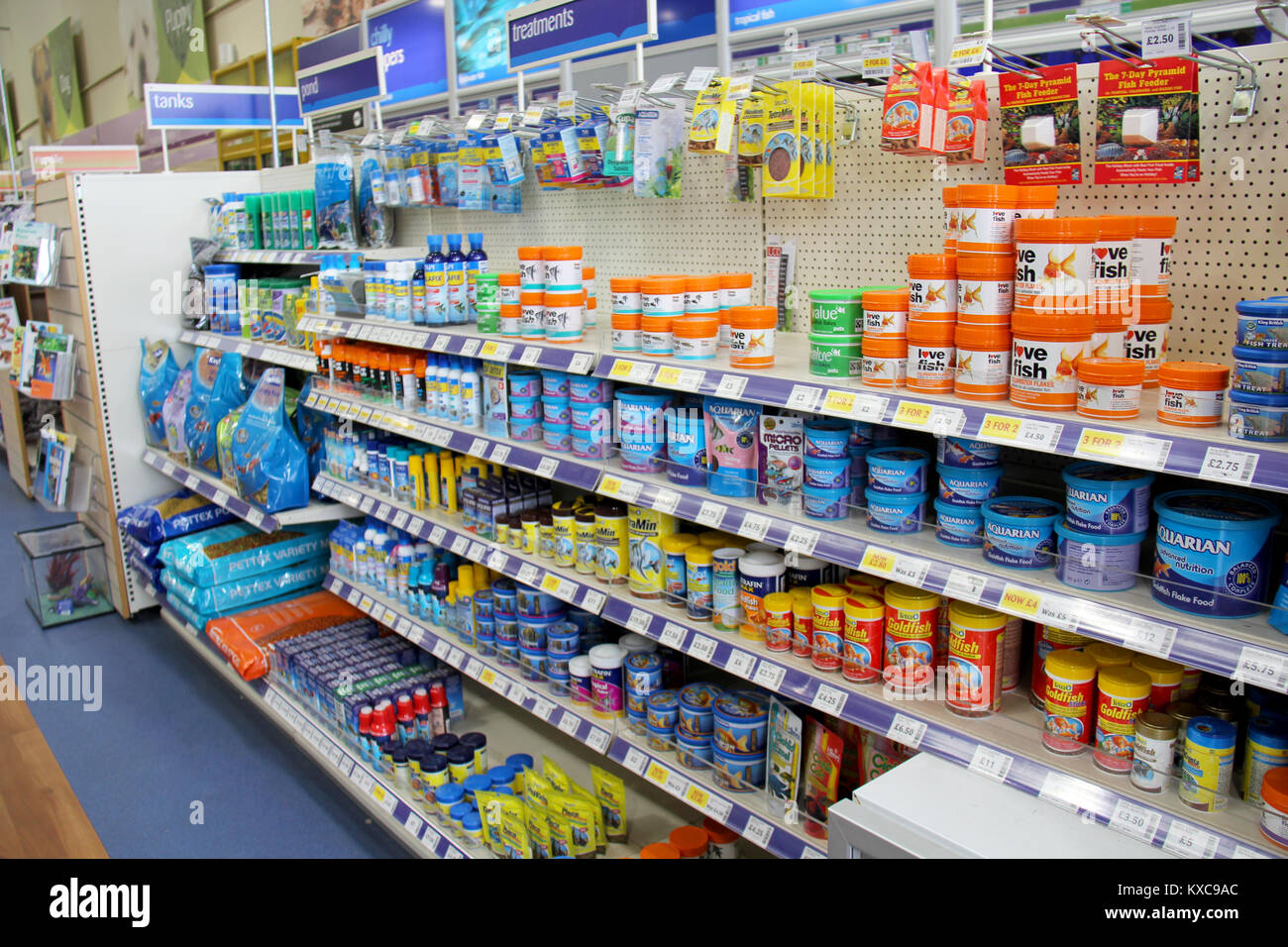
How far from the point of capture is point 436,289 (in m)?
2.99

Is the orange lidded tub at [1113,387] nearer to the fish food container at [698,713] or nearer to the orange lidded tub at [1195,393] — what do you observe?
the orange lidded tub at [1195,393]

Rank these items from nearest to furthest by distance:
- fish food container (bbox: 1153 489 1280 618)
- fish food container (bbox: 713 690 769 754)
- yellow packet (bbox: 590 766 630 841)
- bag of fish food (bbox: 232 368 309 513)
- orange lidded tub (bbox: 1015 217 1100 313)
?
fish food container (bbox: 1153 489 1280 618) < orange lidded tub (bbox: 1015 217 1100 313) < fish food container (bbox: 713 690 769 754) < yellow packet (bbox: 590 766 630 841) < bag of fish food (bbox: 232 368 309 513)

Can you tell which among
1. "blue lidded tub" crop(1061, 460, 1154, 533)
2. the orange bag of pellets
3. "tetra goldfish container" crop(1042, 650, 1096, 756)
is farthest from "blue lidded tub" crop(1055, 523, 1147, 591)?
the orange bag of pellets

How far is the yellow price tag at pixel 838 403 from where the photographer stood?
1.76 meters

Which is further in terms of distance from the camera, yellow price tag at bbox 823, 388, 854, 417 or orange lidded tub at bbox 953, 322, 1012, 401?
yellow price tag at bbox 823, 388, 854, 417

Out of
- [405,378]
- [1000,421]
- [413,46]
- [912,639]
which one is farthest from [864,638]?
[413,46]

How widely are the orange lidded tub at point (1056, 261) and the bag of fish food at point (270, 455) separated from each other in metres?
3.06

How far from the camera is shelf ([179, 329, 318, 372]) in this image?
3.80m

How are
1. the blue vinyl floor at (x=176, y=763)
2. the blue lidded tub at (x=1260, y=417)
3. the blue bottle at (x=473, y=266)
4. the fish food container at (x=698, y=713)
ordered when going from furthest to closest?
the blue vinyl floor at (x=176, y=763)
the blue bottle at (x=473, y=266)
the fish food container at (x=698, y=713)
the blue lidded tub at (x=1260, y=417)

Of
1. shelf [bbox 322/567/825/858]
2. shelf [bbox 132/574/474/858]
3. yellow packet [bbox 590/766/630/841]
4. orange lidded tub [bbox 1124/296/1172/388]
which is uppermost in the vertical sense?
orange lidded tub [bbox 1124/296/1172/388]

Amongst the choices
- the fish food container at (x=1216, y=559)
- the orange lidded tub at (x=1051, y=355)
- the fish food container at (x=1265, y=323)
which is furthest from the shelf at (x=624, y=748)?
the fish food container at (x=1265, y=323)

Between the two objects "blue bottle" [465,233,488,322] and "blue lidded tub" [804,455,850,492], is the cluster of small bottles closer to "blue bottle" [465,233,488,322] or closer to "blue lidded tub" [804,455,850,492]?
"blue bottle" [465,233,488,322]

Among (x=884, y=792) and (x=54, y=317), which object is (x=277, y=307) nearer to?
(x=54, y=317)
